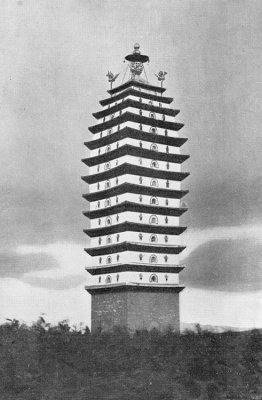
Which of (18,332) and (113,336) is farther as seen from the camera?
(113,336)

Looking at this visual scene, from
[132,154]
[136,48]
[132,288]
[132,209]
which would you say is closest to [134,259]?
Answer: [132,288]

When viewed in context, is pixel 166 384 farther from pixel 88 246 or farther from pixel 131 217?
pixel 88 246

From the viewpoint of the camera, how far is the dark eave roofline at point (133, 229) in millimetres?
33094

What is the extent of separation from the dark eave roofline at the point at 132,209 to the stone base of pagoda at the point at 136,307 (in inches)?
169

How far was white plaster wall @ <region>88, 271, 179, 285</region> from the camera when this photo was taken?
107 feet

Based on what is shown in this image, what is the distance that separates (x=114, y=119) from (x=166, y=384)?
1748 centimetres

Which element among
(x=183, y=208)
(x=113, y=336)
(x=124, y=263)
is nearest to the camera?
(x=113, y=336)

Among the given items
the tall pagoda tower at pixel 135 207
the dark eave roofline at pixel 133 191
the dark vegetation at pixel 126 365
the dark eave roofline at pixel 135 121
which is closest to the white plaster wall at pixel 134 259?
the tall pagoda tower at pixel 135 207

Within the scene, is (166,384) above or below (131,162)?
below

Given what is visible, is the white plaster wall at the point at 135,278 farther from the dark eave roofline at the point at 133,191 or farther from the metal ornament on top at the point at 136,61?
the metal ornament on top at the point at 136,61

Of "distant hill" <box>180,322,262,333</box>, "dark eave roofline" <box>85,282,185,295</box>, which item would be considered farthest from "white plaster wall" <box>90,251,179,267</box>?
"distant hill" <box>180,322,262,333</box>

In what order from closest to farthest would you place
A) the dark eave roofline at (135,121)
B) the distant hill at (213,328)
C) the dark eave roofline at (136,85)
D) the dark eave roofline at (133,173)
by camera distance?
the distant hill at (213,328)
the dark eave roofline at (133,173)
the dark eave roofline at (135,121)
the dark eave roofline at (136,85)

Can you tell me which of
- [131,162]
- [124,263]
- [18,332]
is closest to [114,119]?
[131,162]

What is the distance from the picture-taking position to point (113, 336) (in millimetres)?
28891
